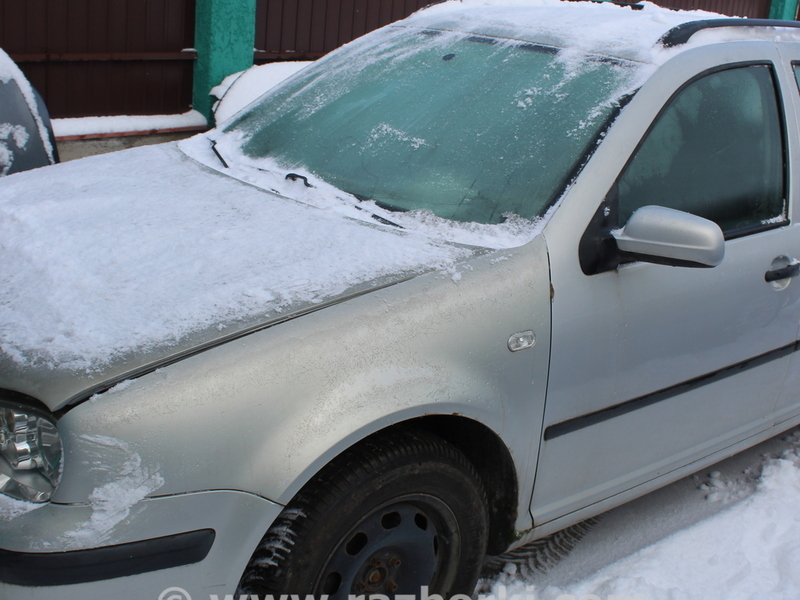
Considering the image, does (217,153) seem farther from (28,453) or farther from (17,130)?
(28,453)

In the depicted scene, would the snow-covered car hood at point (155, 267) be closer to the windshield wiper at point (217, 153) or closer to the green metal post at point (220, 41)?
the windshield wiper at point (217, 153)

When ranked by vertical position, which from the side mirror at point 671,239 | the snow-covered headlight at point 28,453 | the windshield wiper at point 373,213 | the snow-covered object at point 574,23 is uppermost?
the snow-covered object at point 574,23

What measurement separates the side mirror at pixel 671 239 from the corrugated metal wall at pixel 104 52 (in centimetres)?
501

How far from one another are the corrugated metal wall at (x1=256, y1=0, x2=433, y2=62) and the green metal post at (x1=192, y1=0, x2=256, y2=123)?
0.68 ft

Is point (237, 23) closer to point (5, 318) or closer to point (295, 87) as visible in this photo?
point (295, 87)

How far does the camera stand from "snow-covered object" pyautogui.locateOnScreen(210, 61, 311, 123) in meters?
5.92

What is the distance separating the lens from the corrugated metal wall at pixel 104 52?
578cm

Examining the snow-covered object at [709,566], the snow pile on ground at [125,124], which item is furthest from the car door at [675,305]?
the snow pile on ground at [125,124]

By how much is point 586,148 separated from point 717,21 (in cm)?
74

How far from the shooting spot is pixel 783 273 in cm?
258

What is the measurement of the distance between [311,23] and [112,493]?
6128 millimetres

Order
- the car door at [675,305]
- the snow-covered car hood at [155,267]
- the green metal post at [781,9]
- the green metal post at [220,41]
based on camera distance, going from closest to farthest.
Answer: the snow-covered car hood at [155,267], the car door at [675,305], the green metal post at [220,41], the green metal post at [781,9]

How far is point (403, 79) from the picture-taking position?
2.72m

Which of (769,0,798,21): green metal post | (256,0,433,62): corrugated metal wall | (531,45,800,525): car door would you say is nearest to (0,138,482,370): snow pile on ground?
(531,45,800,525): car door
